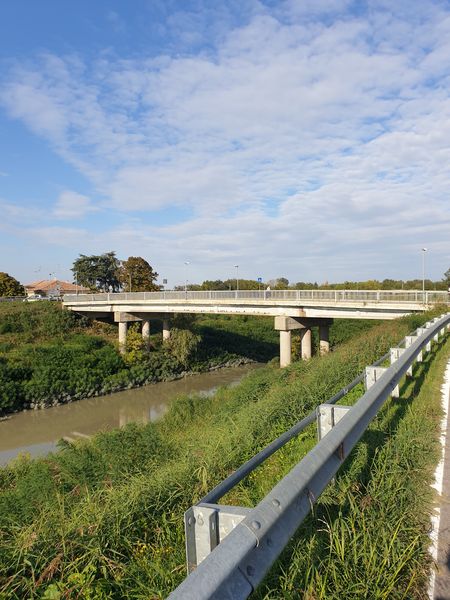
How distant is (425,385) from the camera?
752 centimetres

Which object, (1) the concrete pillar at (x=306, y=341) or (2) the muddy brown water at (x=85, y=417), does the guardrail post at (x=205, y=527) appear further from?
(1) the concrete pillar at (x=306, y=341)

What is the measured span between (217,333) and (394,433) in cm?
4258

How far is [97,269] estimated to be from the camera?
242 feet

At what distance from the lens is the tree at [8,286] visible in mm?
73875

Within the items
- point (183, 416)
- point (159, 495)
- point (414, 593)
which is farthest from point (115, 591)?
point (183, 416)

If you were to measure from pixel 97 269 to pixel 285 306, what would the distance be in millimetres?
51605

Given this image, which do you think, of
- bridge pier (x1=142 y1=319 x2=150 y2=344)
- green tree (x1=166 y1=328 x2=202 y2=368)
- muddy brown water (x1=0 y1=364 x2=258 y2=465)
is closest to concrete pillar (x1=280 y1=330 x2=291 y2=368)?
muddy brown water (x1=0 y1=364 x2=258 y2=465)

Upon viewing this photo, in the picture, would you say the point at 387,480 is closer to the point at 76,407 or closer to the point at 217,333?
the point at 76,407

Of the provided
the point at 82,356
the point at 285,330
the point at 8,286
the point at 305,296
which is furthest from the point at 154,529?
the point at 8,286

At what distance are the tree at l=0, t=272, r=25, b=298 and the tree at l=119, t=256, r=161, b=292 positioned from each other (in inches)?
770

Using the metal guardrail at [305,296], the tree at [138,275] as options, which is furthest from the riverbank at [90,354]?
the tree at [138,275]

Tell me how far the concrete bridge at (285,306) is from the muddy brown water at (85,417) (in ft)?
19.9

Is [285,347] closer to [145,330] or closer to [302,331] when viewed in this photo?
[302,331]

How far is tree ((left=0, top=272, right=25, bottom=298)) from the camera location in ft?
242
